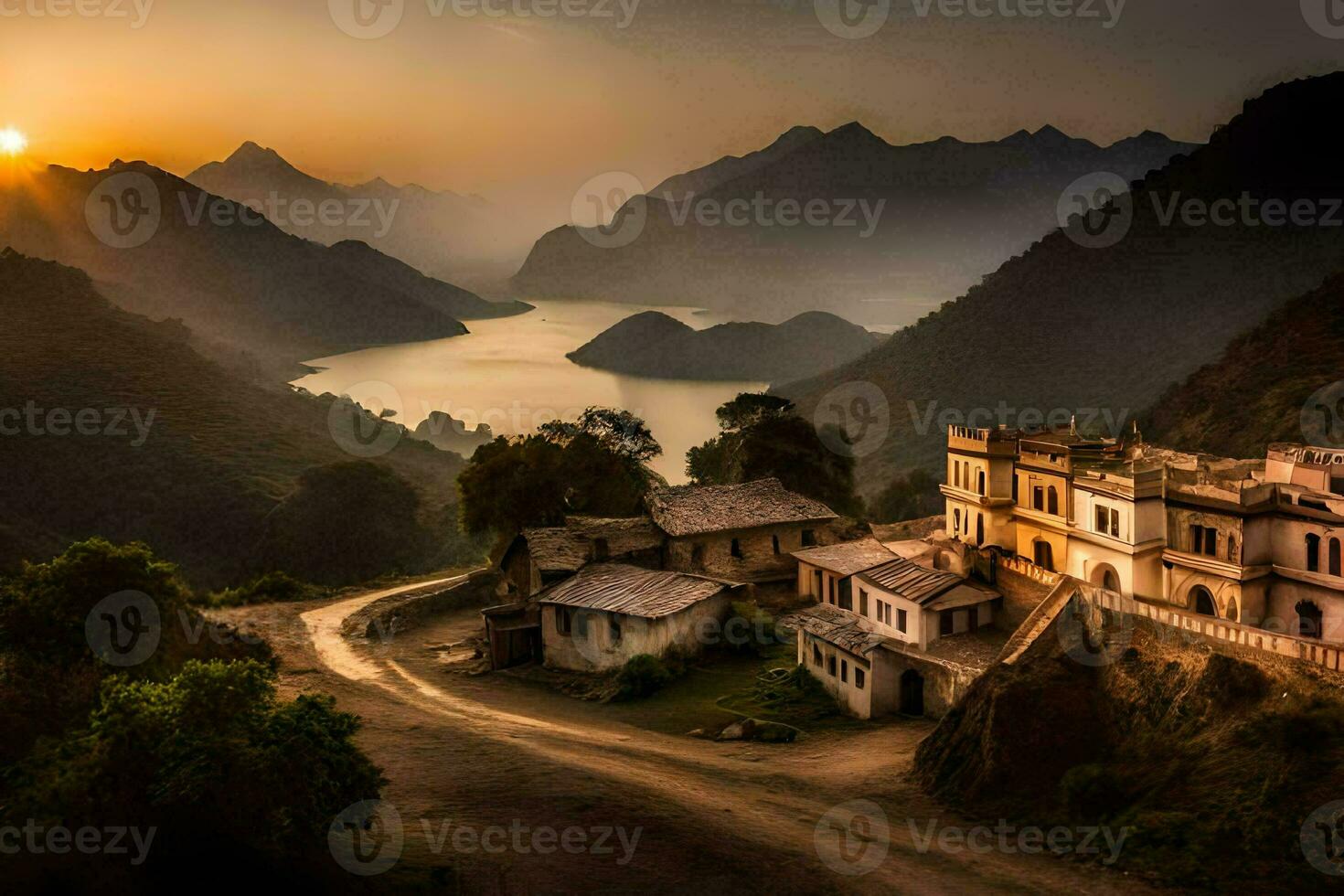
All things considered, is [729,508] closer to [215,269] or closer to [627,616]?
[627,616]

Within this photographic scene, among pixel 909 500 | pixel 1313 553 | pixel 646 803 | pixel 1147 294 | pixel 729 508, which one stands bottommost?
pixel 646 803

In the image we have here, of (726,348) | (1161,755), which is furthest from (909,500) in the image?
(726,348)

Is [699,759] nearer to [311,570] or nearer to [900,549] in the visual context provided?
[900,549]

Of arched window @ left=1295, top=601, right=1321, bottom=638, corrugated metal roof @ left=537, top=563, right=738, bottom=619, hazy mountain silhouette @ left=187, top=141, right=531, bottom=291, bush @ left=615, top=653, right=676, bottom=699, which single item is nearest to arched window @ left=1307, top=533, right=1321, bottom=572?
arched window @ left=1295, top=601, right=1321, bottom=638

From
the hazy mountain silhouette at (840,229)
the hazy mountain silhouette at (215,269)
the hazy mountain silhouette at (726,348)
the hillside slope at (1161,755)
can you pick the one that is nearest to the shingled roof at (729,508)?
the hillside slope at (1161,755)

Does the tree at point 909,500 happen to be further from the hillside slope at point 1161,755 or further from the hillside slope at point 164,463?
the hillside slope at point 1161,755

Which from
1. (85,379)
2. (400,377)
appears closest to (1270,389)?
(85,379)
